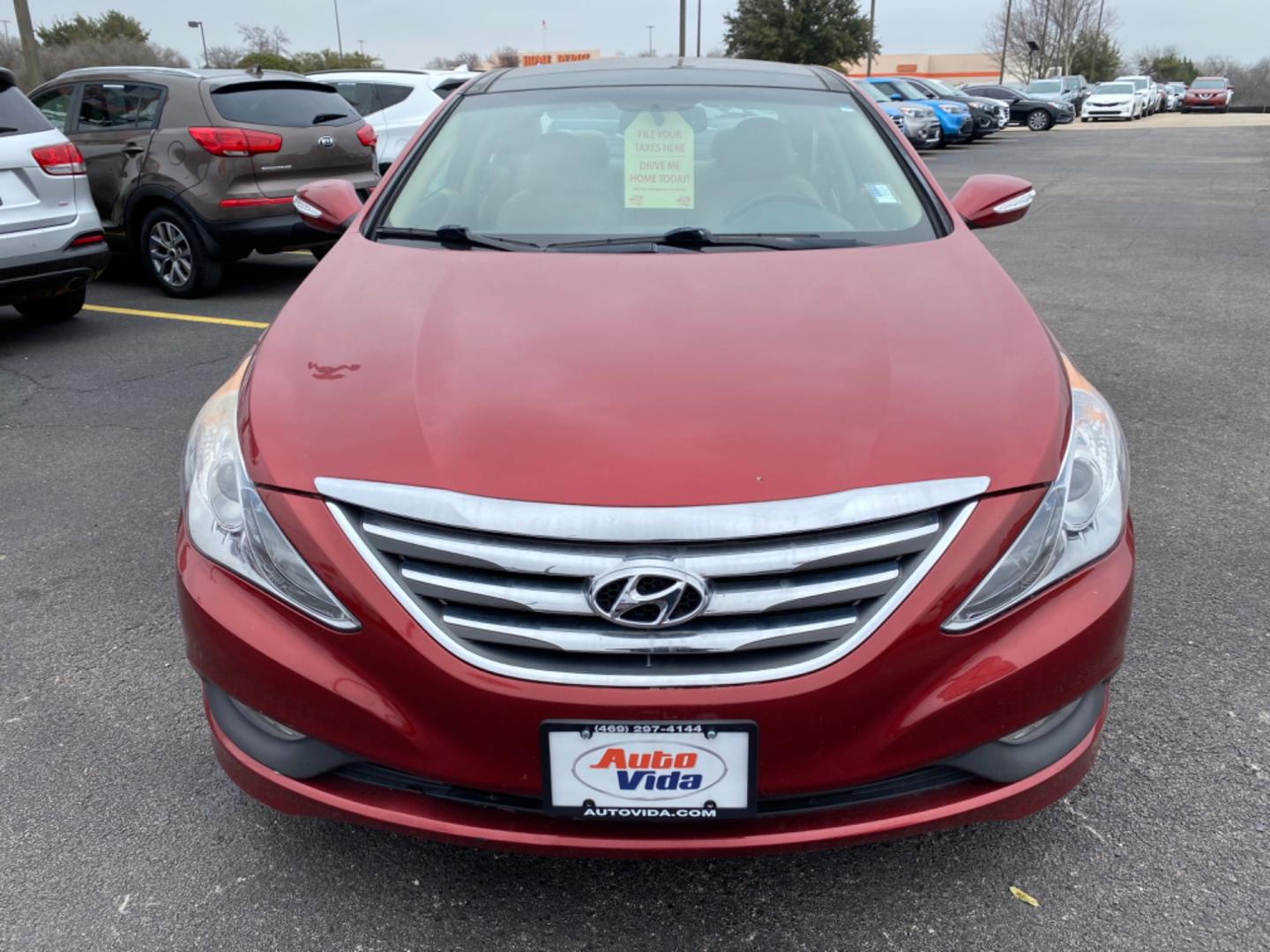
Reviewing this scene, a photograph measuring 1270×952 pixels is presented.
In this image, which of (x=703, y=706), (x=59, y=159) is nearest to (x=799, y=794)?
(x=703, y=706)

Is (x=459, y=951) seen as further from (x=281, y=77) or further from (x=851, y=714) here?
(x=281, y=77)

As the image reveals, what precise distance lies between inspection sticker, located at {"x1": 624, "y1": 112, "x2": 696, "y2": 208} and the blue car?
22615 mm

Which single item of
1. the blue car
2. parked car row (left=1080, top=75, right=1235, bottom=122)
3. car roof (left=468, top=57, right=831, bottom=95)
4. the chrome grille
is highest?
car roof (left=468, top=57, right=831, bottom=95)

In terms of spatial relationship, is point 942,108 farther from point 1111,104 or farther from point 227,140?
point 227,140

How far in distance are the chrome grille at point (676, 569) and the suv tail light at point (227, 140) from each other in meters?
6.22

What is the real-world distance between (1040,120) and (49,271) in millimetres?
Answer: 34032

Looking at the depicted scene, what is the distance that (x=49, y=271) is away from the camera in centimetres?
565

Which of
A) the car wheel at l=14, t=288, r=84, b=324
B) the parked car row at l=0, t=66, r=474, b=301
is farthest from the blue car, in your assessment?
the car wheel at l=14, t=288, r=84, b=324

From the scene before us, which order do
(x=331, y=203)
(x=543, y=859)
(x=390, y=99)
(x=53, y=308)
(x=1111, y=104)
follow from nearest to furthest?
(x=543, y=859) < (x=331, y=203) < (x=53, y=308) < (x=390, y=99) < (x=1111, y=104)

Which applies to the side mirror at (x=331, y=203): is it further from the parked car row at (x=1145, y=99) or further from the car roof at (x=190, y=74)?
the parked car row at (x=1145, y=99)

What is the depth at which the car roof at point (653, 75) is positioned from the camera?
323 cm

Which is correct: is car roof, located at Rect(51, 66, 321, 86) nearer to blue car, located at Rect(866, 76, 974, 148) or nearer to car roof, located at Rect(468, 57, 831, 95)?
car roof, located at Rect(468, 57, 831, 95)

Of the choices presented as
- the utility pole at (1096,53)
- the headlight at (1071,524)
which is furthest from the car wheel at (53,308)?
the utility pole at (1096,53)

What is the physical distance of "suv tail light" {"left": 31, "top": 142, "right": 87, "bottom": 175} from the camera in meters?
5.61
